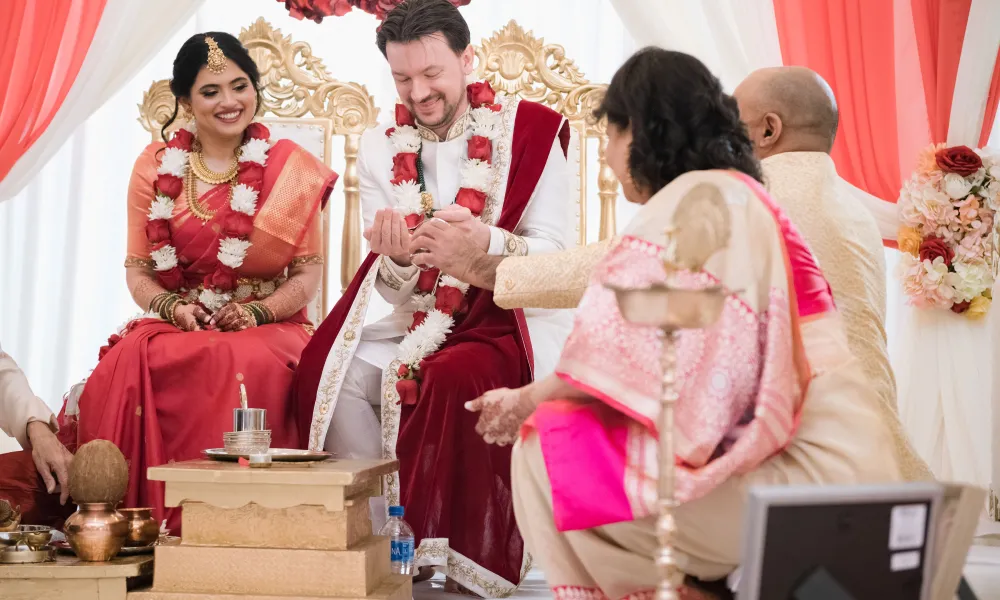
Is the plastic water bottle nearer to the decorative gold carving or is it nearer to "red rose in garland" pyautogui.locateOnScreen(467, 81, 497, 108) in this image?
"red rose in garland" pyautogui.locateOnScreen(467, 81, 497, 108)

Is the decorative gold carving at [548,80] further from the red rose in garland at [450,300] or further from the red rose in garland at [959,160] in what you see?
the red rose in garland at [959,160]

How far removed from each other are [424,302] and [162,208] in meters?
0.95

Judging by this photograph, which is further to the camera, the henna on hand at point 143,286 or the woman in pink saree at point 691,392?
the henna on hand at point 143,286

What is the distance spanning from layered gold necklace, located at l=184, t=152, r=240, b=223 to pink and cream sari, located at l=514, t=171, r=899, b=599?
79.5 inches

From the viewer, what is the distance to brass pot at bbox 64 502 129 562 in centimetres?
238

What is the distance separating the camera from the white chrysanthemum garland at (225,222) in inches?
137

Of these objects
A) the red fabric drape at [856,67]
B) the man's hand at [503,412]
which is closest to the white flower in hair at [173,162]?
the man's hand at [503,412]

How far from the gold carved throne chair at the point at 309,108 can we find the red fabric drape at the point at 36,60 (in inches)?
13.7

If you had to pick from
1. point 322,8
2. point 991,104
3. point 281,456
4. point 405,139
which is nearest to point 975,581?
point 991,104

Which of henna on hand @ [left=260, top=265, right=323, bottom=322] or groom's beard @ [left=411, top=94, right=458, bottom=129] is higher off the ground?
groom's beard @ [left=411, top=94, right=458, bottom=129]

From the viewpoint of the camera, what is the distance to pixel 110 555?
241cm

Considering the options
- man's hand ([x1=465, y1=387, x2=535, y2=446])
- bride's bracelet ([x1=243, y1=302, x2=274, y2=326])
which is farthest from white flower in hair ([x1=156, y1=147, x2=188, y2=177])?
man's hand ([x1=465, y1=387, x2=535, y2=446])

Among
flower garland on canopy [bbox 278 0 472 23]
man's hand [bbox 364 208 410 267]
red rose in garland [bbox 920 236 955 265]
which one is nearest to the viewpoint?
man's hand [bbox 364 208 410 267]

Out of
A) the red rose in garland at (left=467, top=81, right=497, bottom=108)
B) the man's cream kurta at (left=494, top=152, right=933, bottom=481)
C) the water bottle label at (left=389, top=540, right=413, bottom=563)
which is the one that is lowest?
the water bottle label at (left=389, top=540, right=413, bottom=563)
